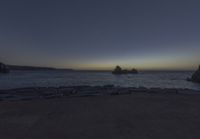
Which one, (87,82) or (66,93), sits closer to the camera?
(66,93)

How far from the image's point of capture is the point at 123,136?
399 cm

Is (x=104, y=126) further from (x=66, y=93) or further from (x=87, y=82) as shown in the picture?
(x=87, y=82)

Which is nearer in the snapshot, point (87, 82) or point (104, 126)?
point (104, 126)

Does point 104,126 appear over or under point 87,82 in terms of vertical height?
over

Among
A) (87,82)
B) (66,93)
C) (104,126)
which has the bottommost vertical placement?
(87,82)

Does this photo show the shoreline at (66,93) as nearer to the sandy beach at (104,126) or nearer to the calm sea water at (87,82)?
the sandy beach at (104,126)

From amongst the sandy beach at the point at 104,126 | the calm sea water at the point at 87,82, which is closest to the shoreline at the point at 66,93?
the sandy beach at the point at 104,126

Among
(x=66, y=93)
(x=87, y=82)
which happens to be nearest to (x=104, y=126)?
(x=66, y=93)

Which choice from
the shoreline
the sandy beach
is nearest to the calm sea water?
the shoreline

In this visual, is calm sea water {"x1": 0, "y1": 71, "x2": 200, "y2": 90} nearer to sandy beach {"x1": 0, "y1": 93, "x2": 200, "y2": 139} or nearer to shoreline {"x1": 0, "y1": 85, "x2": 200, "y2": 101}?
shoreline {"x1": 0, "y1": 85, "x2": 200, "y2": 101}

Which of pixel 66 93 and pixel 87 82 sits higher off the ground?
pixel 66 93

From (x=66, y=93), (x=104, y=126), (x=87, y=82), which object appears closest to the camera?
(x=104, y=126)

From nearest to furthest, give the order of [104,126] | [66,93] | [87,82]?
1. [104,126]
2. [66,93]
3. [87,82]

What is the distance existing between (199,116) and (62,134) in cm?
463
